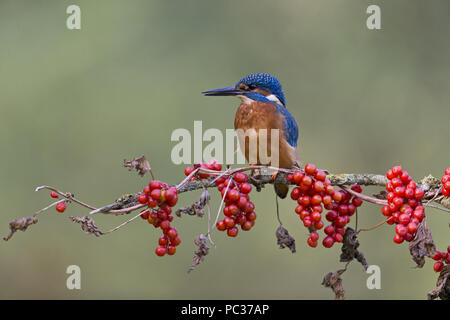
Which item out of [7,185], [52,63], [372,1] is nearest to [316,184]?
[7,185]

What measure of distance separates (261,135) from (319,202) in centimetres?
103

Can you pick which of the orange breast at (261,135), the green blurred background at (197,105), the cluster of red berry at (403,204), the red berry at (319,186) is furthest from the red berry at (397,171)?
the green blurred background at (197,105)

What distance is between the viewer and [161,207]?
1778 mm

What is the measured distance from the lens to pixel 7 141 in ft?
15.2

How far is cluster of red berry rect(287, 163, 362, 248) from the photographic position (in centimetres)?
188

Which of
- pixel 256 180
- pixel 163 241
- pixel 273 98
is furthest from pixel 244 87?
pixel 163 241

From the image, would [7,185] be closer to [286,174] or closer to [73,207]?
[73,207]

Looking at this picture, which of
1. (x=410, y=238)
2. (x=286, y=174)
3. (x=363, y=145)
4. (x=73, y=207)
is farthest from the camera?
(x=363, y=145)

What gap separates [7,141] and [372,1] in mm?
3676

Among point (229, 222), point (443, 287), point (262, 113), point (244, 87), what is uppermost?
point (244, 87)

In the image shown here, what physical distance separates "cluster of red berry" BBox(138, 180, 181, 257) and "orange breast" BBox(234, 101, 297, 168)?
0.98m

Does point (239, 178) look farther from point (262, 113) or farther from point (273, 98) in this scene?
point (273, 98)

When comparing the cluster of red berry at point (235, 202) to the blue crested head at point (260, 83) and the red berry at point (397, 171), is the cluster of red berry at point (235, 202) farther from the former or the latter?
the blue crested head at point (260, 83)

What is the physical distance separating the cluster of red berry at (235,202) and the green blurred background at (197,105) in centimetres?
229
